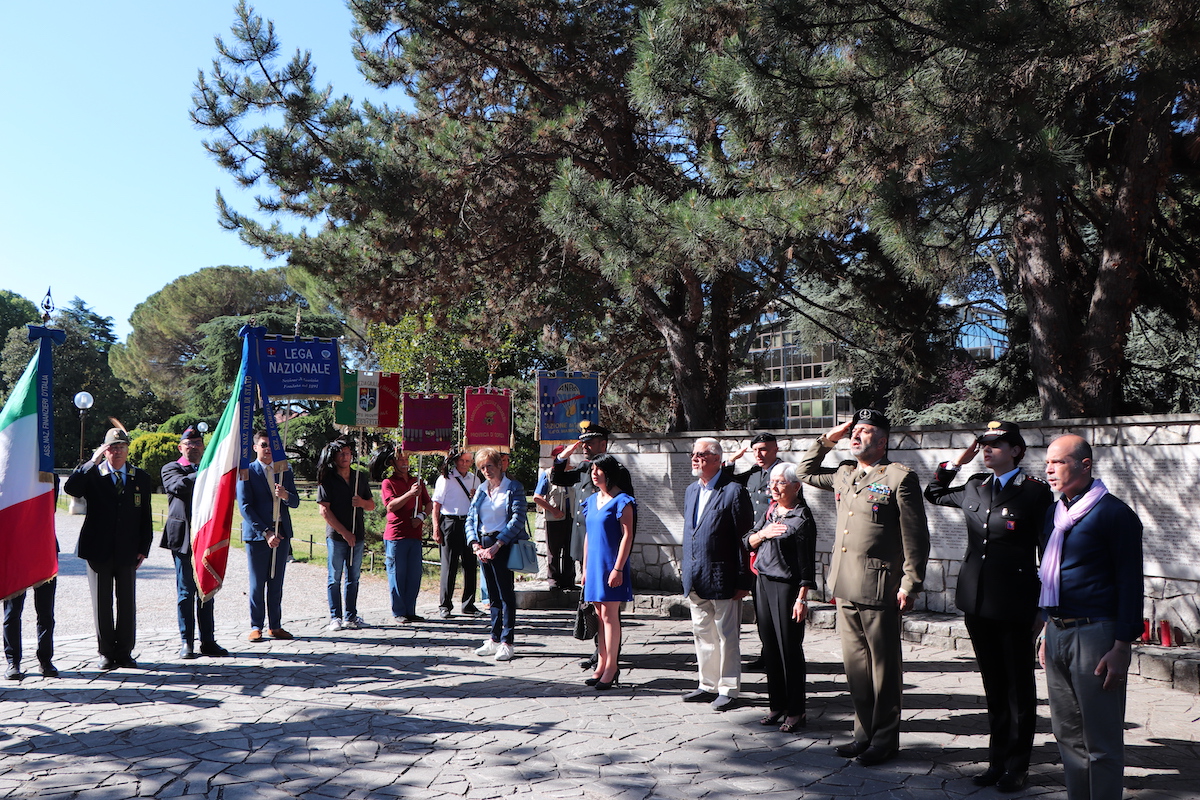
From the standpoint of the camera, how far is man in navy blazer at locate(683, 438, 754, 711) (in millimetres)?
5809

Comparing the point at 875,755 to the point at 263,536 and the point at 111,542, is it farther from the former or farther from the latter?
the point at 111,542

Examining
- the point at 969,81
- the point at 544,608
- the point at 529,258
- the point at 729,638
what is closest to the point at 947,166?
the point at 969,81

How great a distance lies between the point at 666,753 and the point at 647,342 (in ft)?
36.5

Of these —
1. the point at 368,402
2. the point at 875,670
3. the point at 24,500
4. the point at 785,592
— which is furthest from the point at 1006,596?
the point at 368,402

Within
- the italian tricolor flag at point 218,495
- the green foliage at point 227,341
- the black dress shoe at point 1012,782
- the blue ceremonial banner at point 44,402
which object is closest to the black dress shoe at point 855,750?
the black dress shoe at point 1012,782

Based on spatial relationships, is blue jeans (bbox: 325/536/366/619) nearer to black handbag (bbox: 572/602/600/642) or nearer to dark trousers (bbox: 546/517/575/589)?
black handbag (bbox: 572/602/600/642)

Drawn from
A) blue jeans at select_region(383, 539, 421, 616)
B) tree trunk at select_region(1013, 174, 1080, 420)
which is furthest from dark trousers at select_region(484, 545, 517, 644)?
tree trunk at select_region(1013, 174, 1080, 420)

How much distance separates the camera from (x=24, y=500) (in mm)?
6570

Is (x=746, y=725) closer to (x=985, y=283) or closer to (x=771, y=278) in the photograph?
(x=771, y=278)

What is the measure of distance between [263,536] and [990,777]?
6.34 m

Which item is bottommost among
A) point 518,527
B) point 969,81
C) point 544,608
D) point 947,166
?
point 544,608

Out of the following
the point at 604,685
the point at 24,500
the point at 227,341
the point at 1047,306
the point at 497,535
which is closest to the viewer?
the point at 604,685

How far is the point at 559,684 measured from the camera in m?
6.54

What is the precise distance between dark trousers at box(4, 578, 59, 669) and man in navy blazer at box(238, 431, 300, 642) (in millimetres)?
1589
